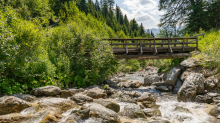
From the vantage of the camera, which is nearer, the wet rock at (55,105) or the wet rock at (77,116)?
the wet rock at (77,116)

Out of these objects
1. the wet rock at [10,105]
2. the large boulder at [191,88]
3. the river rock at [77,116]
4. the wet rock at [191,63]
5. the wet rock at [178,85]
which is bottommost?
the wet rock at [178,85]

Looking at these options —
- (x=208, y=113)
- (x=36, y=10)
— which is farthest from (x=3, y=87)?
(x=36, y=10)

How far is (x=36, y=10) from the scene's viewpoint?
127ft

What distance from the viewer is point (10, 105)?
17.7 feet

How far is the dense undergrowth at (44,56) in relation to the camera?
6.68 metres

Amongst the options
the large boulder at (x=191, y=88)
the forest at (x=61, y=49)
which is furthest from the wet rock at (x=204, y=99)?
the forest at (x=61, y=49)

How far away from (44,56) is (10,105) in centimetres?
444

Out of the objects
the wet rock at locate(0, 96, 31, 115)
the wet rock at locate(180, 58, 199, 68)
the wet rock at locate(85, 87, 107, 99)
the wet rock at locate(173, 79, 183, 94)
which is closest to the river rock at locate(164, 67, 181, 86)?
the wet rock at locate(173, 79, 183, 94)

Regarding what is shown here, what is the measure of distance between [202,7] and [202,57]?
13879 mm

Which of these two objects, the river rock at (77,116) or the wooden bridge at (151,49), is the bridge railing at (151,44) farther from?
the river rock at (77,116)

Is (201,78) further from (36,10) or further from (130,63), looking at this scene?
(36,10)

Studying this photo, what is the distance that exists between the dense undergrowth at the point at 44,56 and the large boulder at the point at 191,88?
18.6 ft

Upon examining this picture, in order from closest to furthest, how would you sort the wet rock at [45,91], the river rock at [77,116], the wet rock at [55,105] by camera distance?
the river rock at [77,116]
the wet rock at [55,105]
the wet rock at [45,91]

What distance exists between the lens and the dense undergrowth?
6684mm
